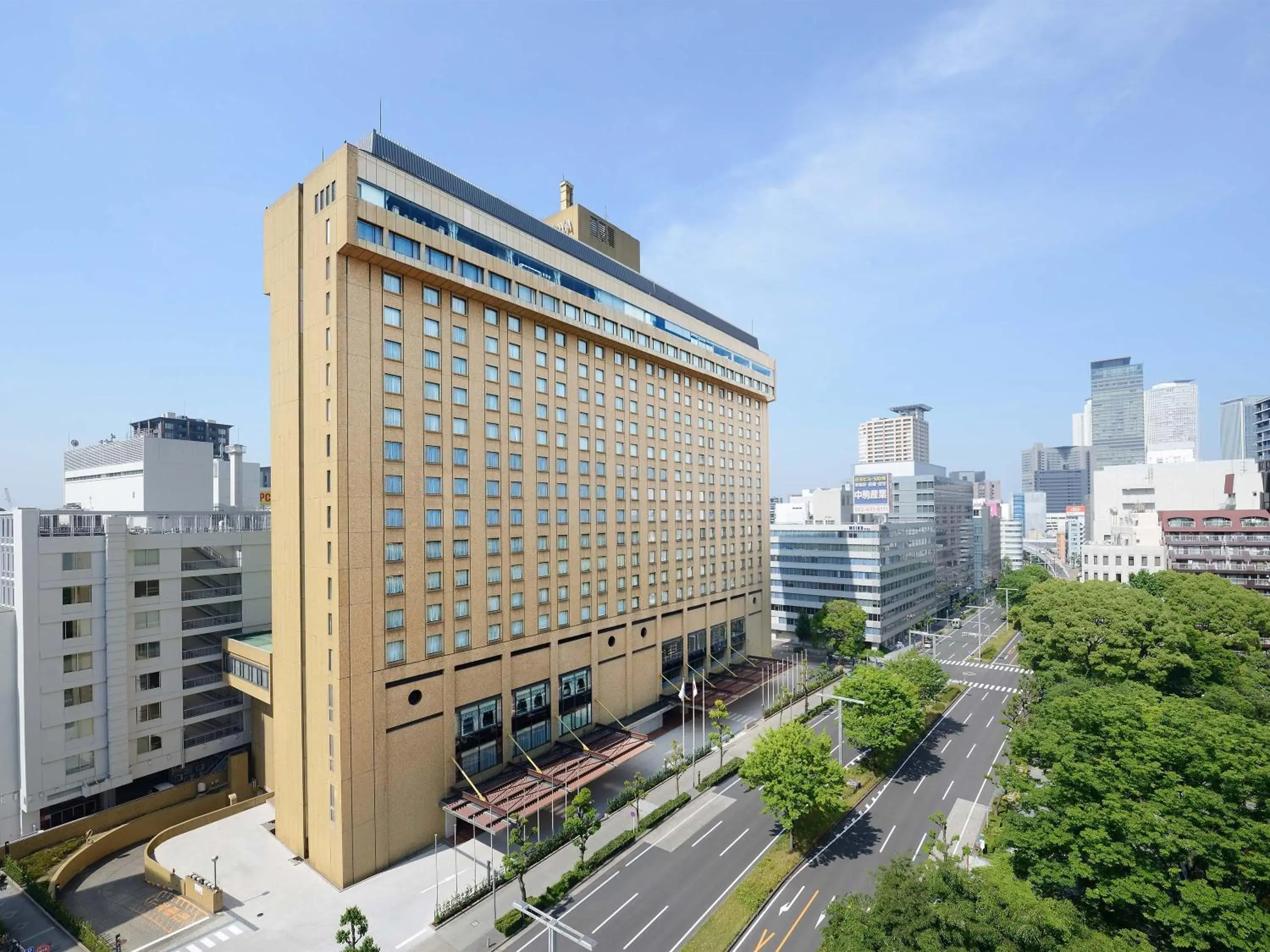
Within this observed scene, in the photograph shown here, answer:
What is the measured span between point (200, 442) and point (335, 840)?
5356cm

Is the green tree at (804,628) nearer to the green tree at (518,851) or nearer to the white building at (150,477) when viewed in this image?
the green tree at (518,851)

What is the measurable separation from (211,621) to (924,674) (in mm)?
75640

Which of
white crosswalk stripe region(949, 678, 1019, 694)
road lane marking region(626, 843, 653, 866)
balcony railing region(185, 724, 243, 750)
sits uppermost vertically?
balcony railing region(185, 724, 243, 750)

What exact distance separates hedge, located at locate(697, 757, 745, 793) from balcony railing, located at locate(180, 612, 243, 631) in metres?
48.1

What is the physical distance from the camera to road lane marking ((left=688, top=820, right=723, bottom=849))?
50.2 meters

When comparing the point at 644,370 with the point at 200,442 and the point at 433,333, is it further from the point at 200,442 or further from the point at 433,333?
the point at 200,442

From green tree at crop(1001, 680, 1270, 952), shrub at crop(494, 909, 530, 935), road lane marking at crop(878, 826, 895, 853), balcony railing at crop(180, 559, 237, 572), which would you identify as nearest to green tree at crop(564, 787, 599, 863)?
shrub at crop(494, 909, 530, 935)

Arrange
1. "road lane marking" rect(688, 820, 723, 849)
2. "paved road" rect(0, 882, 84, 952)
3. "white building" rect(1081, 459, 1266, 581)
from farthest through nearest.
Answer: "white building" rect(1081, 459, 1266, 581), "road lane marking" rect(688, 820, 723, 849), "paved road" rect(0, 882, 84, 952)

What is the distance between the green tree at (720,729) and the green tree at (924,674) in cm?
1979

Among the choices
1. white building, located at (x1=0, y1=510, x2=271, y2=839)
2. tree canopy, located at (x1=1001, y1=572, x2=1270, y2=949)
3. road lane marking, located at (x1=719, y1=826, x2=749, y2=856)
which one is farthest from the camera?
road lane marking, located at (x1=719, y1=826, x2=749, y2=856)

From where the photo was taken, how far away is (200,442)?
75312 mm

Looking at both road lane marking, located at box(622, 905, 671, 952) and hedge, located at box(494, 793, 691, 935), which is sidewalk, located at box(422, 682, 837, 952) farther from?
road lane marking, located at box(622, 905, 671, 952)

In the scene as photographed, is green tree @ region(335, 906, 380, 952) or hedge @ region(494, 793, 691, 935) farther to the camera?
hedge @ region(494, 793, 691, 935)

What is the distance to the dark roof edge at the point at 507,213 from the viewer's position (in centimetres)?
4941
